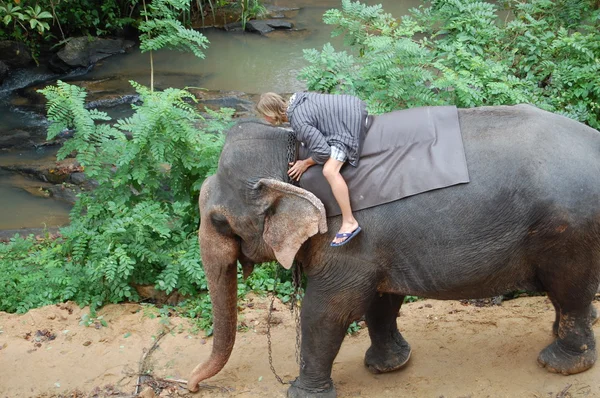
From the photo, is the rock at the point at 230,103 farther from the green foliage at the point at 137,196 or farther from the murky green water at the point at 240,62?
the green foliage at the point at 137,196

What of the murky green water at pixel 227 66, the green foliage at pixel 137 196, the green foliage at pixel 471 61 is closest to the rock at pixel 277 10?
the murky green water at pixel 227 66

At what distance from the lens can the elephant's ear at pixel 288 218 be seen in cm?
405

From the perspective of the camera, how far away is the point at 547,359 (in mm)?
4797

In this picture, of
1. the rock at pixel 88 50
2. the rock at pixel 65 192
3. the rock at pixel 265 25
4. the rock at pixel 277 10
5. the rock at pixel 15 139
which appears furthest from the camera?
the rock at pixel 277 10

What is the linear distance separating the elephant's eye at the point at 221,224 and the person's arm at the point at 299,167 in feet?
1.56

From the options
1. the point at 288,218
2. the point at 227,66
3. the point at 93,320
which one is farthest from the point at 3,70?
the point at 288,218

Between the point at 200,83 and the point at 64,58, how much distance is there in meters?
2.97

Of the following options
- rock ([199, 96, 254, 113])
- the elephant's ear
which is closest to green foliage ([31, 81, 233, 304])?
the elephant's ear

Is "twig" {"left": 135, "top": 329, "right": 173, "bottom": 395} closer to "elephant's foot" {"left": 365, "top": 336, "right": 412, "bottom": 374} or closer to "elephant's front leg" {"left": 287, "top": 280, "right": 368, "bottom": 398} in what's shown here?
"elephant's front leg" {"left": 287, "top": 280, "right": 368, "bottom": 398}

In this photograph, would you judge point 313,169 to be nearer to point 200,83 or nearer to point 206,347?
point 206,347

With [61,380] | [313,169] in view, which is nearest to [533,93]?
[313,169]

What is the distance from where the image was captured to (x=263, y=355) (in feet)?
17.6

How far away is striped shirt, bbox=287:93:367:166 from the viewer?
13.3 ft

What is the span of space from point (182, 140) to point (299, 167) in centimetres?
227
